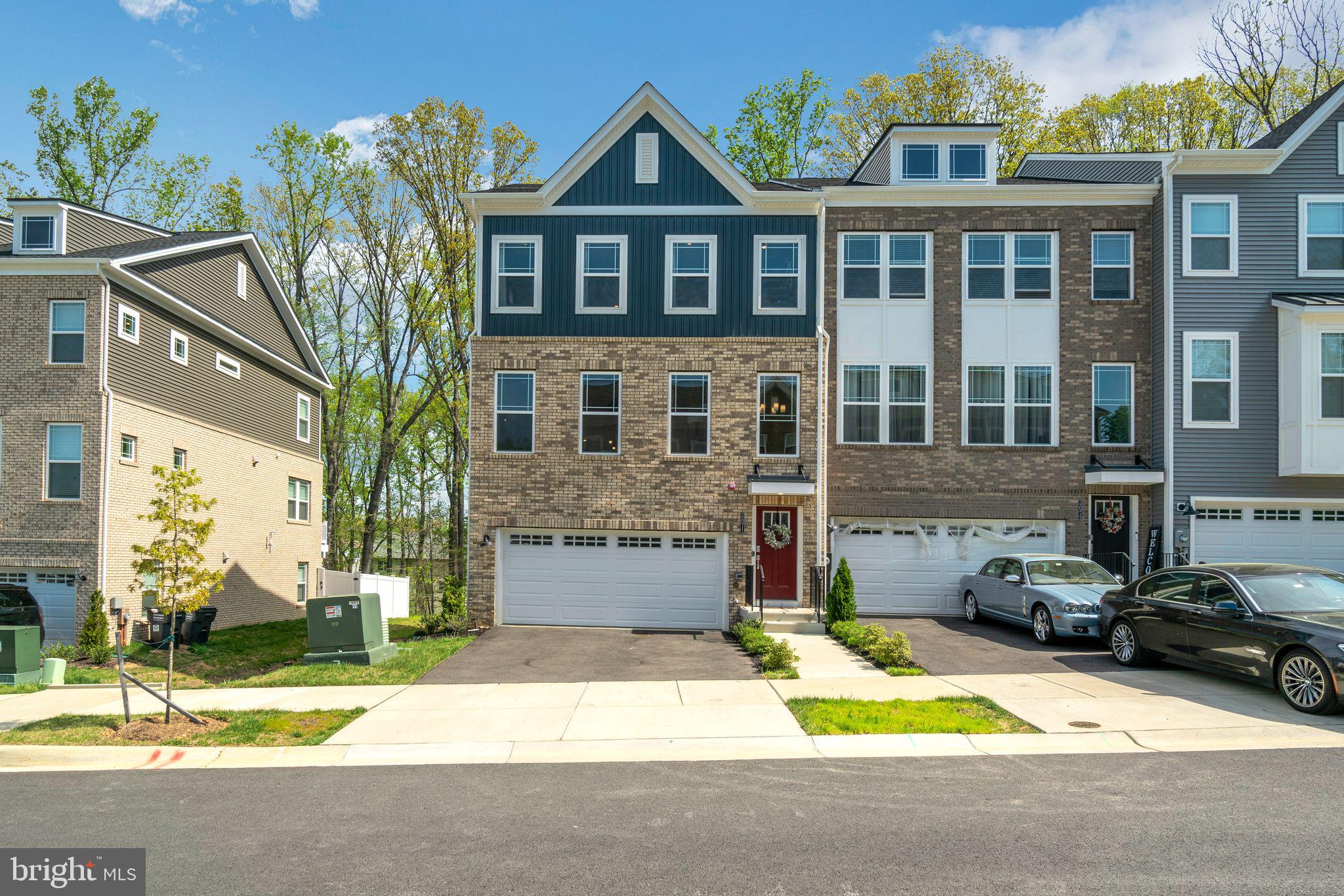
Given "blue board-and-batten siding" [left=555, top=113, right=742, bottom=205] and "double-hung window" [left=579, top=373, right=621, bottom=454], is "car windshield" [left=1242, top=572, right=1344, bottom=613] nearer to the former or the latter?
"double-hung window" [left=579, top=373, right=621, bottom=454]

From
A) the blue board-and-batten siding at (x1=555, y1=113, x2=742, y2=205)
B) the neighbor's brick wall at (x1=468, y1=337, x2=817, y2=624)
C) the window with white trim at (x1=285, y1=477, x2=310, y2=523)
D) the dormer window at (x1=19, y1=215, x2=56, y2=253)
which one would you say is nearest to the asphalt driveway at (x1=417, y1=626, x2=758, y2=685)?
the neighbor's brick wall at (x1=468, y1=337, x2=817, y2=624)

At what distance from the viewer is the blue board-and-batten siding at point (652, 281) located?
19812 millimetres

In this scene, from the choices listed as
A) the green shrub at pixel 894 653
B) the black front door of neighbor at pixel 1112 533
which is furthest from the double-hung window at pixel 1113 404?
the green shrub at pixel 894 653

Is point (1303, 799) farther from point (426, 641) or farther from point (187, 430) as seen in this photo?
point (187, 430)

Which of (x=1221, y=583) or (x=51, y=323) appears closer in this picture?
(x=1221, y=583)

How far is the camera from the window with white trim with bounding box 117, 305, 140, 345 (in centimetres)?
1967

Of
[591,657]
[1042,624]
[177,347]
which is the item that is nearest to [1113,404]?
[1042,624]

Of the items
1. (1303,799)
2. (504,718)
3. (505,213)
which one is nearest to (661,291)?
A: (505,213)

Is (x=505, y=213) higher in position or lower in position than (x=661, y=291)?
higher

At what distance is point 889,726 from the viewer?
1005cm

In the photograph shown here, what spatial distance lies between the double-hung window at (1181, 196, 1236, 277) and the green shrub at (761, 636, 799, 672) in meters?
13.0

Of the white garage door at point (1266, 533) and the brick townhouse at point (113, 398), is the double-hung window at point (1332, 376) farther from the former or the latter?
the brick townhouse at point (113, 398)

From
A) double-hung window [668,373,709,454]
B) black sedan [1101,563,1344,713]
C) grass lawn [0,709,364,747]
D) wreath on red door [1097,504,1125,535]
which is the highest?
double-hung window [668,373,709,454]

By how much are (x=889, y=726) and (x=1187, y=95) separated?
97.7 ft
